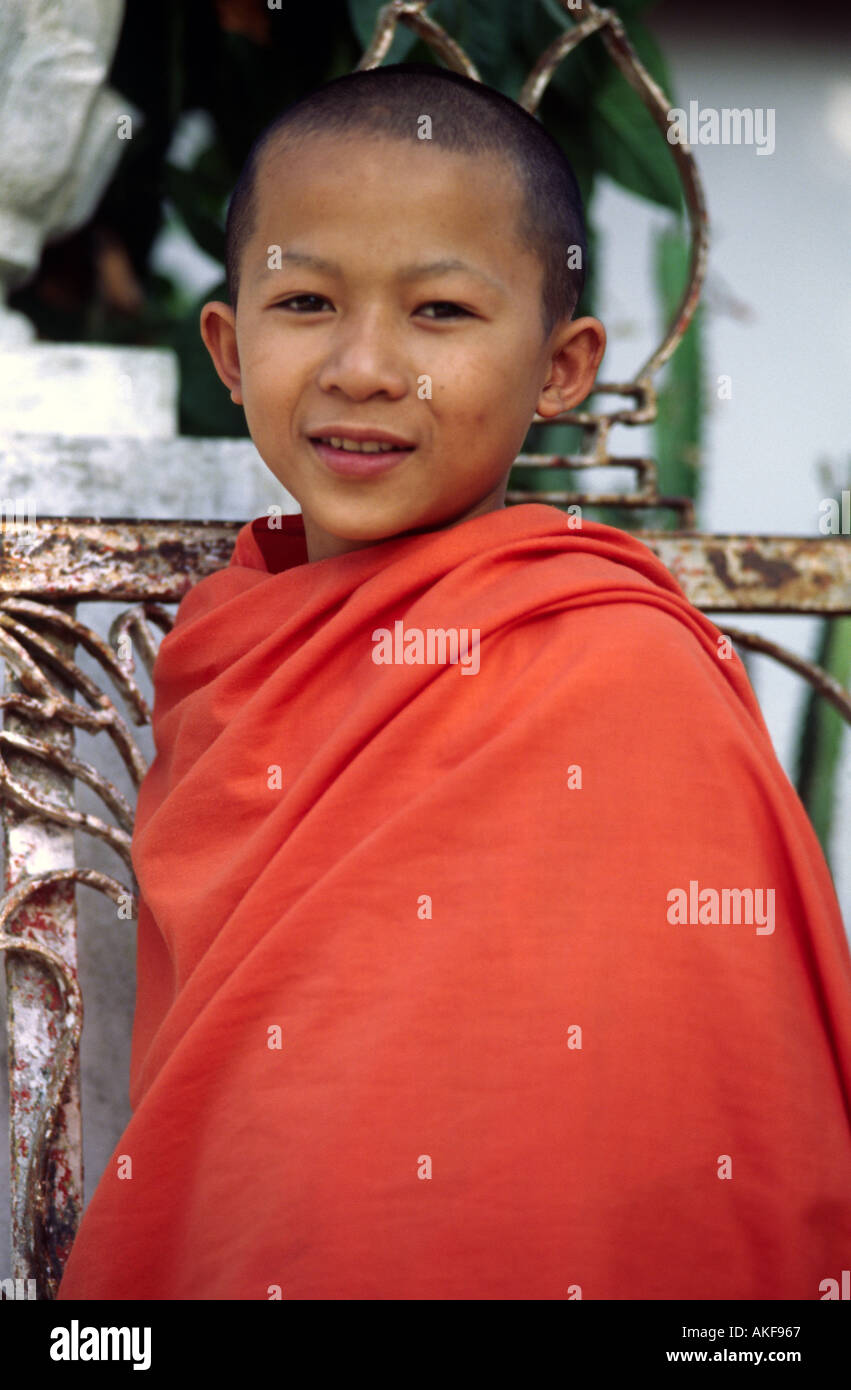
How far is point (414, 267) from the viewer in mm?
1112

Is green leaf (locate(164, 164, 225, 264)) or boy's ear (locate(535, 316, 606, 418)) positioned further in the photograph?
green leaf (locate(164, 164, 225, 264))

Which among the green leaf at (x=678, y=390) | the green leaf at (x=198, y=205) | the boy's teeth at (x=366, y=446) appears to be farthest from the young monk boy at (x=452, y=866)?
the green leaf at (x=678, y=390)

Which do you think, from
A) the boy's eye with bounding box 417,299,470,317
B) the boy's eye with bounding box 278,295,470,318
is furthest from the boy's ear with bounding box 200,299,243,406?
the boy's eye with bounding box 417,299,470,317

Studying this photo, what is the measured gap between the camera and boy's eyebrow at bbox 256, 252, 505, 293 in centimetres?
111

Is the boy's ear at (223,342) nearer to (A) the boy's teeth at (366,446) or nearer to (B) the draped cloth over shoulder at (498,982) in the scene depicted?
(A) the boy's teeth at (366,446)

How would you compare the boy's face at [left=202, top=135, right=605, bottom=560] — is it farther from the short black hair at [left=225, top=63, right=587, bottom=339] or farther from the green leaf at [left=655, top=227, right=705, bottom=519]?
the green leaf at [left=655, top=227, right=705, bottom=519]

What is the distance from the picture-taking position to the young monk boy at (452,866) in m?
0.93

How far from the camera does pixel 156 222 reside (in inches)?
116

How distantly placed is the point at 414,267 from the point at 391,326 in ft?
0.17

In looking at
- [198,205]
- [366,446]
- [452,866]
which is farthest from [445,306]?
[198,205]

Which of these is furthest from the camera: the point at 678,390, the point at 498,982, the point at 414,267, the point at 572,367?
the point at 678,390

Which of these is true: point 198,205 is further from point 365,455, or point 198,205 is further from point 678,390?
point 365,455
